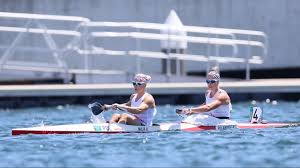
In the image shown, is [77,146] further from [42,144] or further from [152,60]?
[152,60]

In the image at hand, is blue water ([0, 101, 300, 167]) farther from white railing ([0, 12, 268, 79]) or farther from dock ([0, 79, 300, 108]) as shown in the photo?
white railing ([0, 12, 268, 79])

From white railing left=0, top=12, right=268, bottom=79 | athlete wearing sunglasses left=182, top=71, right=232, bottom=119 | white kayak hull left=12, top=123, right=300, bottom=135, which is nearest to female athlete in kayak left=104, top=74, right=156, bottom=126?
white kayak hull left=12, top=123, right=300, bottom=135

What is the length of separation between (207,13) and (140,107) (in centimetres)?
1127

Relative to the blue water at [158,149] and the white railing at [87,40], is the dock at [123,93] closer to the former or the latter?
the white railing at [87,40]

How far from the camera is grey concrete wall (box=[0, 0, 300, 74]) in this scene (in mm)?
27344

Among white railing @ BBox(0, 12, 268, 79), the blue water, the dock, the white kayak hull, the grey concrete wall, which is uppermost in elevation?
the grey concrete wall

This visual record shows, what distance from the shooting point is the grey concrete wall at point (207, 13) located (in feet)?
89.7

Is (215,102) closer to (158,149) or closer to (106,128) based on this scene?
(106,128)

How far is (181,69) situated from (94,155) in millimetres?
11773

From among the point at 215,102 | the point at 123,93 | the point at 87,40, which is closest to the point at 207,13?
the point at 87,40

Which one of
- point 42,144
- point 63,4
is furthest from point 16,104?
point 42,144

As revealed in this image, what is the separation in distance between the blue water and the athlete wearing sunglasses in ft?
1.59

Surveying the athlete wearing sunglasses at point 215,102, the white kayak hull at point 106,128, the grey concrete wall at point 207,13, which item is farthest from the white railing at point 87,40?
the white kayak hull at point 106,128

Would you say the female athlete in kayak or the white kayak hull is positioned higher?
the female athlete in kayak
